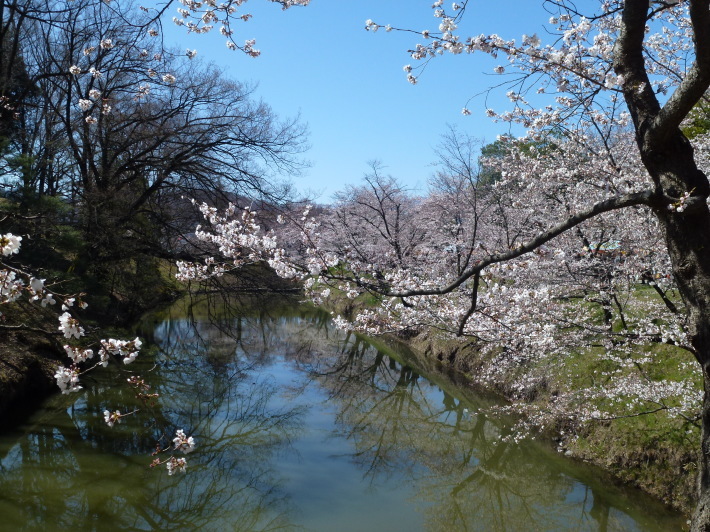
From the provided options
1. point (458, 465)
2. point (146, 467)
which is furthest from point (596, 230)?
point (146, 467)

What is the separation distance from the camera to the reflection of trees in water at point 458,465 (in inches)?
233

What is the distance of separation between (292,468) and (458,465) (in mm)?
2316

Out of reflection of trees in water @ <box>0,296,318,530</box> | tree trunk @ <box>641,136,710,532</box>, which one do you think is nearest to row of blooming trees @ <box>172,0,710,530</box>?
tree trunk @ <box>641,136,710,532</box>

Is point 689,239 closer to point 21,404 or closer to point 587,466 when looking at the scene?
point 587,466

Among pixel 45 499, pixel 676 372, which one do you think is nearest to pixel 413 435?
pixel 676 372

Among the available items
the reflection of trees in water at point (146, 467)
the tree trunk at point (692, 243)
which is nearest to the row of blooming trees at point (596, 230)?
the tree trunk at point (692, 243)

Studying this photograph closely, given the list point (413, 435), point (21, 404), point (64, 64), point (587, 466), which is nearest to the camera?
point (587, 466)

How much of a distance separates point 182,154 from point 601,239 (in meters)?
7.67

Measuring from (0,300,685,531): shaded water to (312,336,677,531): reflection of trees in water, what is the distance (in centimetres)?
2

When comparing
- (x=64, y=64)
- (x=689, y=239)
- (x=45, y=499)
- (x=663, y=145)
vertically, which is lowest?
(x=45, y=499)

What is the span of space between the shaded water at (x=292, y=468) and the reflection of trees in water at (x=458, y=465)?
0.08 ft

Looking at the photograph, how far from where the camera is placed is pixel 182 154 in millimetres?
10438

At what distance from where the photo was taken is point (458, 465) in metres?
7.39

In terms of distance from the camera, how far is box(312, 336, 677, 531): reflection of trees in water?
5.91 meters
